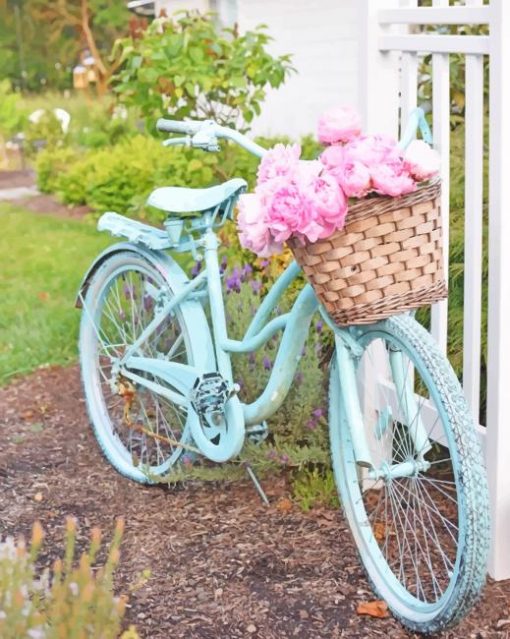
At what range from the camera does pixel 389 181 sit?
9.86 ft

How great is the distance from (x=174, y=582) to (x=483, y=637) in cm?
94

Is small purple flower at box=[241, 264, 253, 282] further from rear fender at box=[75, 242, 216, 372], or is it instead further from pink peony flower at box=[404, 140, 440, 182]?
pink peony flower at box=[404, 140, 440, 182]

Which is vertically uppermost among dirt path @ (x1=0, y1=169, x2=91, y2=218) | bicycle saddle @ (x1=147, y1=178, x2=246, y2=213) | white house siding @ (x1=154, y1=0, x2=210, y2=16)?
white house siding @ (x1=154, y1=0, x2=210, y2=16)

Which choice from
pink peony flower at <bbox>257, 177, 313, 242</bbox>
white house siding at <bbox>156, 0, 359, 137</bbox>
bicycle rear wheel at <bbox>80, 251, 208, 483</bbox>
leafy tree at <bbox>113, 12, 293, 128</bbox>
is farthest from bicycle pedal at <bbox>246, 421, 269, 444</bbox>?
white house siding at <bbox>156, 0, 359, 137</bbox>

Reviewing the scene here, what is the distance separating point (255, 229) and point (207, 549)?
50.4 inches

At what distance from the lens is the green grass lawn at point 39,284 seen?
6164mm

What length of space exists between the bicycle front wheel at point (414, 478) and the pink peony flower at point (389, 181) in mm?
363

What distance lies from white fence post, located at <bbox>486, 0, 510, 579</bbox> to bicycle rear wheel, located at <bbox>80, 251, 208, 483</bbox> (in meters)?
1.07

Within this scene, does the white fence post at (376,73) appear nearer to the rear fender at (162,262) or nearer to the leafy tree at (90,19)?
the rear fender at (162,262)

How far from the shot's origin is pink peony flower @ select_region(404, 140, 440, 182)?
3.05 meters

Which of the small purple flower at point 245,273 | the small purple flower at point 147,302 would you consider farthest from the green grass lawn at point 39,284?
the small purple flower at point 245,273

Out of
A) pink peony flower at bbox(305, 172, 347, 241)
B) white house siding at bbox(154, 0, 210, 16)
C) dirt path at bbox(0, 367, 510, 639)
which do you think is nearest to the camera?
pink peony flower at bbox(305, 172, 347, 241)

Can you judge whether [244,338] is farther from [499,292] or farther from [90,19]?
[90,19]

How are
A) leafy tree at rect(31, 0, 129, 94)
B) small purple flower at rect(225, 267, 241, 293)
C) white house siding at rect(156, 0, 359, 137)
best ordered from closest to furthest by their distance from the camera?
small purple flower at rect(225, 267, 241, 293)
white house siding at rect(156, 0, 359, 137)
leafy tree at rect(31, 0, 129, 94)
